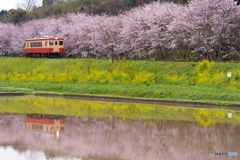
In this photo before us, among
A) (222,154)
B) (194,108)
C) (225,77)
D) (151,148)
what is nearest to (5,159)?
(151,148)

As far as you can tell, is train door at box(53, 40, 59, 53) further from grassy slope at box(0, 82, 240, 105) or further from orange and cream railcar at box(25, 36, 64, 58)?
grassy slope at box(0, 82, 240, 105)

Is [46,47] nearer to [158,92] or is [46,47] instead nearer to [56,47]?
[56,47]

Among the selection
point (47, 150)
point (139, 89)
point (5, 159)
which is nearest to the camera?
point (5, 159)

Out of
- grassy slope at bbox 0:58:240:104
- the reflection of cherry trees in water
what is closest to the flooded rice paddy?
the reflection of cherry trees in water

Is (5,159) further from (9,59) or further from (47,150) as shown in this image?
(9,59)

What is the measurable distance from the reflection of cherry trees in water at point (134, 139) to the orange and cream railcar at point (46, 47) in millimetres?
36307

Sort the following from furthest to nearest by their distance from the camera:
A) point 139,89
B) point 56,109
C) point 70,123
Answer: point 139,89 → point 56,109 → point 70,123

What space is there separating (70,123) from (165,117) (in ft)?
15.8

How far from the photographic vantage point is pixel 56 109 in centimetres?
1894

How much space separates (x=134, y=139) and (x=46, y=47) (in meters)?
41.1

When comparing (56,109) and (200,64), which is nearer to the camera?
(56,109)

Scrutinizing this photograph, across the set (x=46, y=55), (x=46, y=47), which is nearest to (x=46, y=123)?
(x=46, y=47)

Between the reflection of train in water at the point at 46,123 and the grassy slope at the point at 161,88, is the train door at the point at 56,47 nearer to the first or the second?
the grassy slope at the point at 161,88

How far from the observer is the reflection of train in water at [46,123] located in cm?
1327
